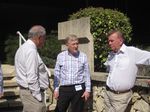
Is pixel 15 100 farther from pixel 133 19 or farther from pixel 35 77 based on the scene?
pixel 133 19

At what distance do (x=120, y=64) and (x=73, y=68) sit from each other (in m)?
1.33

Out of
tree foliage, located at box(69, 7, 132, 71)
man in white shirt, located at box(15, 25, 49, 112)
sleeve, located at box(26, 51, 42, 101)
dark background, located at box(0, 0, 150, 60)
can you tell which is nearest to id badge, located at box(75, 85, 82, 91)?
man in white shirt, located at box(15, 25, 49, 112)

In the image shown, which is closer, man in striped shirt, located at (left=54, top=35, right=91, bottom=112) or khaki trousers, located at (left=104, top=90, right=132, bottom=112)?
khaki trousers, located at (left=104, top=90, right=132, bottom=112)

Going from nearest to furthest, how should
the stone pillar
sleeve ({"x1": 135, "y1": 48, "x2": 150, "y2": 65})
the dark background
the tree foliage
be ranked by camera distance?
sleeve ({"x1": 135, "y1": 48, "x2": 150, "y2": 65})
the stone pillar
the tree foliage
the dark background

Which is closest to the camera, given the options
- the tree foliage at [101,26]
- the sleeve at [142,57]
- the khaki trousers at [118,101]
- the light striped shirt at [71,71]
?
the sleeve at [142,57]

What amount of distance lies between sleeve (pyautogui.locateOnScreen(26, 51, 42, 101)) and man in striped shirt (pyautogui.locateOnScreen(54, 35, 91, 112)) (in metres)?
1.40

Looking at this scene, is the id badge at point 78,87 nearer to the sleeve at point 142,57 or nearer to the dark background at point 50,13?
the sleeve at point 142,57

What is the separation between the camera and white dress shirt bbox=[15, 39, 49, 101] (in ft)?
18.9

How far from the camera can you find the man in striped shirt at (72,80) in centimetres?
717

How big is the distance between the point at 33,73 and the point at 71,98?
67.7 inches

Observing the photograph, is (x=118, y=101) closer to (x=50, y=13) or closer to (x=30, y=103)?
(x=30, y=103)

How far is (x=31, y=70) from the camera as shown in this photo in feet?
18.8

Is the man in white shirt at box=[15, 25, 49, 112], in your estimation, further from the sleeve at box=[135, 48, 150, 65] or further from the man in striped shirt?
the sleeve at box=[135, 48, 150, 65]

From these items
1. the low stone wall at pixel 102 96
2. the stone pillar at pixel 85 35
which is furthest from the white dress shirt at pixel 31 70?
the stone pillar at pixel 85 35
